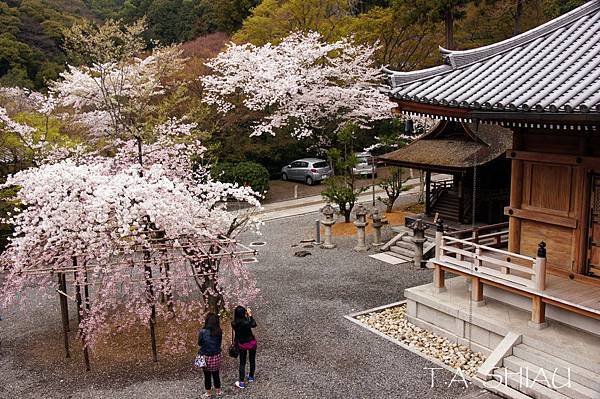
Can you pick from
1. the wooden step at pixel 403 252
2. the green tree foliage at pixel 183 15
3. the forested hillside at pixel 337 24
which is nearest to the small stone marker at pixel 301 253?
the wooden step at pixel 403 252

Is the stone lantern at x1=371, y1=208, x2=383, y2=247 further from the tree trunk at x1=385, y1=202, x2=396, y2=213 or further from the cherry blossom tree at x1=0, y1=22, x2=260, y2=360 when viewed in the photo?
the cherry blossom tree at x1=0, y1=22, x2=260, y2=360

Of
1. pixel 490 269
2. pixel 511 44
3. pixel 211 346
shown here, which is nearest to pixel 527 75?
pixel 511 44

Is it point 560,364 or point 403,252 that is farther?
point 403,252

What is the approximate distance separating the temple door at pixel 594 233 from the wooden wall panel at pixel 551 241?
12.3 inches

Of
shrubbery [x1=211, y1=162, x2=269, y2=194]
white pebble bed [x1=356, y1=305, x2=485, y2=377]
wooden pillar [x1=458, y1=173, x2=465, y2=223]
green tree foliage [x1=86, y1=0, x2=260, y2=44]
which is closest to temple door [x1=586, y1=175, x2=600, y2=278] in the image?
white pebble bed [x1=356, y1=305, x2=485, y2=377]

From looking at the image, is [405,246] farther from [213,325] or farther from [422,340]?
[213,325]

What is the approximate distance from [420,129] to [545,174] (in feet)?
56.4

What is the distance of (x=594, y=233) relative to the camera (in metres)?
9.18

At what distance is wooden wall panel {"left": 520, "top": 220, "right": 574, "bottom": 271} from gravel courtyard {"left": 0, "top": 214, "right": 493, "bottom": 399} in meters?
3.07

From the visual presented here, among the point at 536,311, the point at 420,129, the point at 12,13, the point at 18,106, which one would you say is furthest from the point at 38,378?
the point at 12,13

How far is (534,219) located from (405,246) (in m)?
6.31

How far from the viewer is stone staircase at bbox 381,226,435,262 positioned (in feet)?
49.8

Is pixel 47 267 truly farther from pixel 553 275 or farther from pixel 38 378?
pixel 553 275

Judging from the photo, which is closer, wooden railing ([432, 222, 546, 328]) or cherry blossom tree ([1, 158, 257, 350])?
wooden railing ([432, 222, 546, 328])
